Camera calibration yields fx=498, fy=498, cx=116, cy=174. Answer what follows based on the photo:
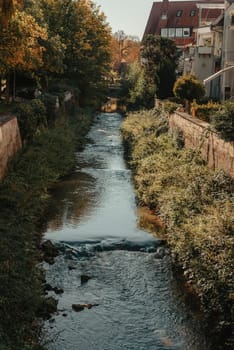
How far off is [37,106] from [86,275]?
1422 cm

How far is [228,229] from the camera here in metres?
10.6

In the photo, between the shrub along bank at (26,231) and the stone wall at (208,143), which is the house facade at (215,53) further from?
the shrub along bank at (26,231)

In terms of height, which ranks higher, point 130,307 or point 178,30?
point 178,30

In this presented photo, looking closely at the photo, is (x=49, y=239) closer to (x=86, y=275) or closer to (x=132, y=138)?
(x=86, y=275)

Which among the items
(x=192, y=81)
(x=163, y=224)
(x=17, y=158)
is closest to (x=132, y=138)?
(x=192, y=81)

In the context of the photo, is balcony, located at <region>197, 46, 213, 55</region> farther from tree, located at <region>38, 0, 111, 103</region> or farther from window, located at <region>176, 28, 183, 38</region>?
window, located at <region>176, 28, 183, 38</region>

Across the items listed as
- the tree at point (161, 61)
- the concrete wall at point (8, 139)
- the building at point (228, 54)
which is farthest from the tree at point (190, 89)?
the tree at point (161, 61)

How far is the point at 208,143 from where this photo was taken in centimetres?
1683

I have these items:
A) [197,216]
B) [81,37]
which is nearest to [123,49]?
[81,37]

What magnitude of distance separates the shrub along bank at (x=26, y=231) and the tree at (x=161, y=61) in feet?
47.2

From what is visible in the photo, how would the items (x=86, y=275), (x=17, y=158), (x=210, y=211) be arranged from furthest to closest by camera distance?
(x=17, y=158)
(x=210, y=211)
(x=86, y=275)

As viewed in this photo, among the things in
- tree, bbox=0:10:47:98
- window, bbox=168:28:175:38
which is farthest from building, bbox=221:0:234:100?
window, bbox=168:28:175:38

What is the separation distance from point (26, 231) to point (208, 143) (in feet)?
23.8

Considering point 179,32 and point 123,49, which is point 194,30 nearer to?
point 179,32
